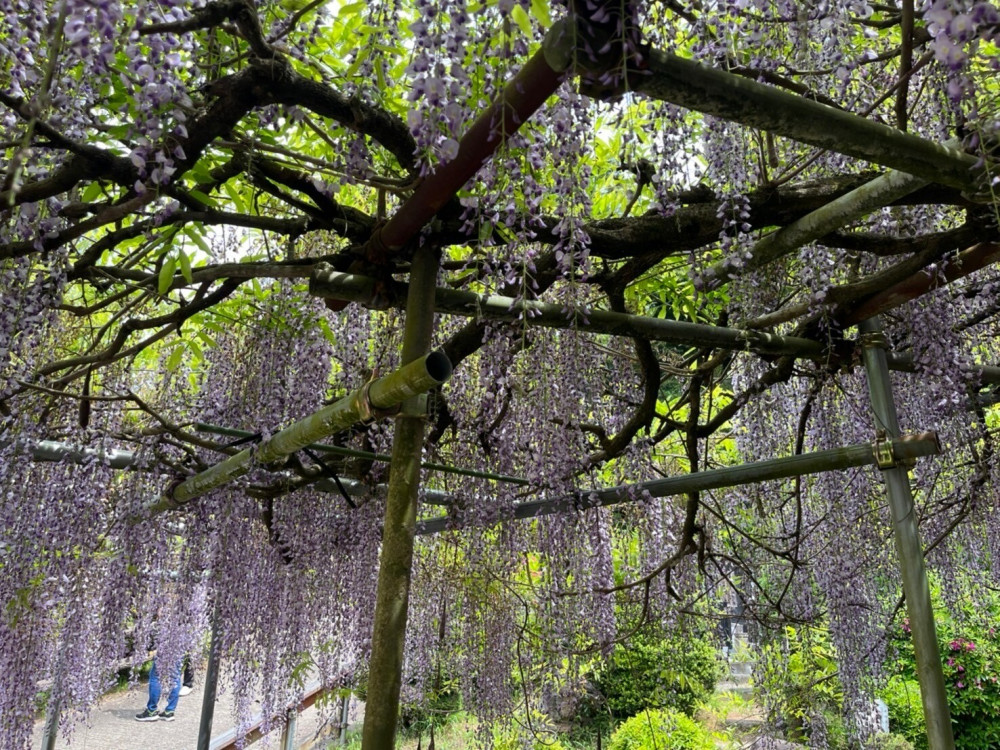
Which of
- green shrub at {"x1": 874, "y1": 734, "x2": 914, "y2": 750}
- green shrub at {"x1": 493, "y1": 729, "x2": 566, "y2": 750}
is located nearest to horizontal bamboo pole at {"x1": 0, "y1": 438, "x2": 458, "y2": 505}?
green shrub at {"x1": 493, "y1": 729, "x2": 566, "y2": 750}

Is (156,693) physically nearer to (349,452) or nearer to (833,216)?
(349,452)

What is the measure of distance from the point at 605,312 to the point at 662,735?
186 inches

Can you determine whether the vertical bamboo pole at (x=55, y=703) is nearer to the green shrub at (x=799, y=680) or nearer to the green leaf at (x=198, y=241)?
the green leaf at (x=198, y=241)

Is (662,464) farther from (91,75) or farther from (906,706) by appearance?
(91,75)

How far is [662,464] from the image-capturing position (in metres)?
5.85

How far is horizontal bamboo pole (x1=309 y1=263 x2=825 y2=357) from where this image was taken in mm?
1846

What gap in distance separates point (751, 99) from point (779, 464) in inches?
69.8

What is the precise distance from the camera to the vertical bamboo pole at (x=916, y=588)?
2139 millimetres

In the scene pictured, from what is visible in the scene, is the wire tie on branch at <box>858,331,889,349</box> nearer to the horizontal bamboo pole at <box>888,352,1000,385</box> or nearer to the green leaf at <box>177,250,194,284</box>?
the horizontal bamboo pole at <box>888,352,1000,385</box>

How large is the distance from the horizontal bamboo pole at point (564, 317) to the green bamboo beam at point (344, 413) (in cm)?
31

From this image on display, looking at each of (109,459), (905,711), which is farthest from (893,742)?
(109,459)

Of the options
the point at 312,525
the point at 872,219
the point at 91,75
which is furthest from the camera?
the point at 312,525

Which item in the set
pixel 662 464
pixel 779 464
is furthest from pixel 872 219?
pixel 662 464

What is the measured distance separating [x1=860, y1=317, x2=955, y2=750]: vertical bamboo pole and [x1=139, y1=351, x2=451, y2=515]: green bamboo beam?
1732 mm
